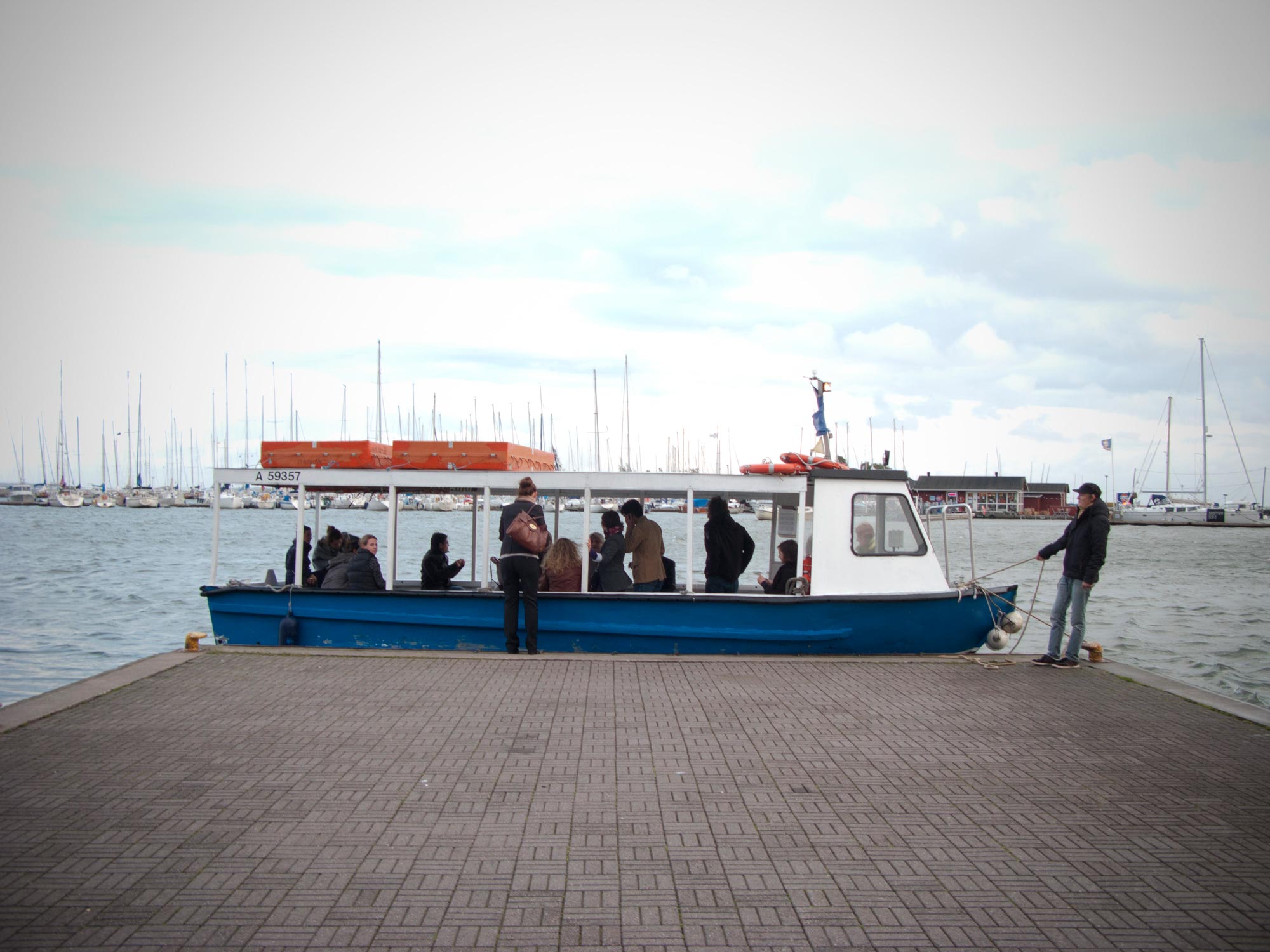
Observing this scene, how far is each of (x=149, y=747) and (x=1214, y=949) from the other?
593cm

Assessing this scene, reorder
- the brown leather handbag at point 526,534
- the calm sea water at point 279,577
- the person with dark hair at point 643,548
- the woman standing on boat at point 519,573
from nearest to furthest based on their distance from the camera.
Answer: the brown leather handbag at point 526,534, the woman standing on boat at point 519,573, the person with dark hair at point 643,548, the calm sea water at point 279,577

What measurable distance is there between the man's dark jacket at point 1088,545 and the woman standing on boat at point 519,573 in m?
Answer: 5.05

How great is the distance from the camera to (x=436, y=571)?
10.9 metres

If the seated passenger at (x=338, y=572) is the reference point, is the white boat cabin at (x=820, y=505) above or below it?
above

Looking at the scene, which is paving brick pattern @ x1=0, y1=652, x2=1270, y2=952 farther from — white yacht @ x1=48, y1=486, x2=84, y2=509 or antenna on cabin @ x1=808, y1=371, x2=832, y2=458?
white yacht @ x1=48, y1=486, x2=84, y2=509

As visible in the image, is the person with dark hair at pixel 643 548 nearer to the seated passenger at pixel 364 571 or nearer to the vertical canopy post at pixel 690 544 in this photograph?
the vertical canopy post at pixel 690 544

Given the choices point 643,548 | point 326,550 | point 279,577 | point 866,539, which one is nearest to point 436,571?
point 326,550

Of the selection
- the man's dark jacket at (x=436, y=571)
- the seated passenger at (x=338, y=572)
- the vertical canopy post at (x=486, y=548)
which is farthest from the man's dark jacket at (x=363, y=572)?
the vertical canopy post at (x=486, y=548)

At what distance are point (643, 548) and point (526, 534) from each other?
5.09ft

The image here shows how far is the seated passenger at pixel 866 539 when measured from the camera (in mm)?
10453

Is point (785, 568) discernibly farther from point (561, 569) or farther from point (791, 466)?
point (561, 569)

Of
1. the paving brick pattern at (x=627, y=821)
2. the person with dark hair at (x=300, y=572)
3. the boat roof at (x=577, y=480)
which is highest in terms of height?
the boat roof at (x=577, y=480)

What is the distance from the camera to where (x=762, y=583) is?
11.1 metres

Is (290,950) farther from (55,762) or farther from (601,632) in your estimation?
(601,632)
